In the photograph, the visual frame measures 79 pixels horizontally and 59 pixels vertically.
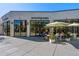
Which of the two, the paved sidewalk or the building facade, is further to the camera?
the building facade

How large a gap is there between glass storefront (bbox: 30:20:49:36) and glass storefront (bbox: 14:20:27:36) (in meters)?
1.09

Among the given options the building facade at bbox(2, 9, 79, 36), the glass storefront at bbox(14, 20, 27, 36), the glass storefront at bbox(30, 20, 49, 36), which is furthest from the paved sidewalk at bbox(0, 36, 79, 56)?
the glass storefront at bbox(14, 20, 27, 36)

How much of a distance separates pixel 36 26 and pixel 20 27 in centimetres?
254

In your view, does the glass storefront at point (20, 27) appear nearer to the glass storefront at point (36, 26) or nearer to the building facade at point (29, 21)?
the building facade at point (29, 21)

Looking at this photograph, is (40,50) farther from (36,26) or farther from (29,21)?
(36,26)

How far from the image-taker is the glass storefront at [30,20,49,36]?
31.4 m

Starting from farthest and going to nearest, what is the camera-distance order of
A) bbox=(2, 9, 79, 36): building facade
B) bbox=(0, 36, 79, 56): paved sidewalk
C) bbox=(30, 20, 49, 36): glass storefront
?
1. bbox=(30, 20, 49, 36): glass storefront
2. bbox=(2, 9, 79, 36): building facade
3. bbox=(0, 36, 79, 56): paved sidewalk

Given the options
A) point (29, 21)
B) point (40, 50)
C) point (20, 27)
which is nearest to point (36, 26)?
point (29, 21)

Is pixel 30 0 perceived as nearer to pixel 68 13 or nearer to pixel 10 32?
pixel 68 13

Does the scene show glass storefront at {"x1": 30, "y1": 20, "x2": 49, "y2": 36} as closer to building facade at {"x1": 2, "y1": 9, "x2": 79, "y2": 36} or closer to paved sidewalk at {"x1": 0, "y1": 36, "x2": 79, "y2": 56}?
building facade at {"x1": 2, "y1": 9, "x2": 79, "y2": 36}

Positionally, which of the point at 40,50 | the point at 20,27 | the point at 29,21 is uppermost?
the point at 29,21

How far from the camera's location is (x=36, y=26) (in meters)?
31.8

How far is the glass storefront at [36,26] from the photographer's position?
31359mm

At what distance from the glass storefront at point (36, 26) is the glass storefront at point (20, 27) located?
1.09 meters
